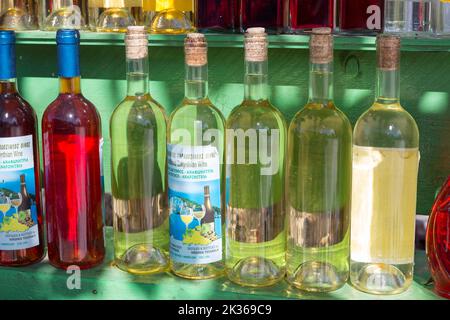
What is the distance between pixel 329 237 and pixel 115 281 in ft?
1.08

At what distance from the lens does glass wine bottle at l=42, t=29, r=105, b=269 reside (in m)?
1.06

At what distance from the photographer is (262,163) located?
105 centimetres

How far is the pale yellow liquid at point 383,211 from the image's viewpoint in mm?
1010

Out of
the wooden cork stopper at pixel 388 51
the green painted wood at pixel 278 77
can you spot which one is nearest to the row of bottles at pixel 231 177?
the wooden cork stopper at pixel 388 51

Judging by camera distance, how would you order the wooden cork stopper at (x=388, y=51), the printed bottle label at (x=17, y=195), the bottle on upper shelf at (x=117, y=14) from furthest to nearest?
the bottle on upper shelf at (x=117, y=14)
the printed bottle label at (x=17, y=195)
the wooden cork stopper at (x=388, y=51)

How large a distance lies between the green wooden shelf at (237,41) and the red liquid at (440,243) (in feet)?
0.69

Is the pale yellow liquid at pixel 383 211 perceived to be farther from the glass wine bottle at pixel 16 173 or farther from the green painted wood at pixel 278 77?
the glass wine bottle at pixel 16 173

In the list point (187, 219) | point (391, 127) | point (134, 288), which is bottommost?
point (134, 288)

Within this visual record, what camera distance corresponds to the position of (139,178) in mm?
1098

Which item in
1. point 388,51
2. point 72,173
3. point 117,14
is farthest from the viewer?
point 117,14

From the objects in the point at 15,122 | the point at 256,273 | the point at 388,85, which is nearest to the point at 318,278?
the point at 256,273

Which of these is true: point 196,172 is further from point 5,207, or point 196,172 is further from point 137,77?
point 5,207

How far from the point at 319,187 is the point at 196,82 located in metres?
0.24

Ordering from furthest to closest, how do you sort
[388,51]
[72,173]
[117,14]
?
[117,14] < [72,173] < [388,51]
